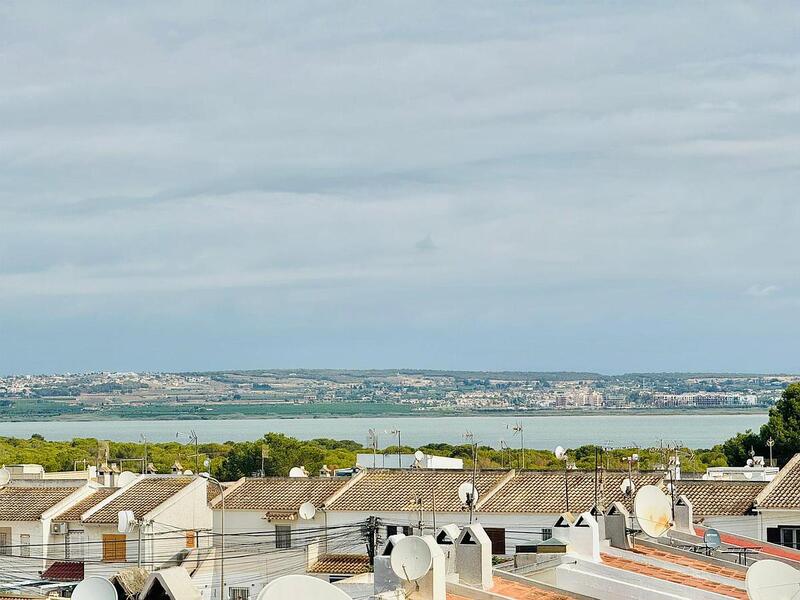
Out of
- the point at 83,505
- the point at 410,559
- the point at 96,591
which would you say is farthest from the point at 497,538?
the point at 96,591

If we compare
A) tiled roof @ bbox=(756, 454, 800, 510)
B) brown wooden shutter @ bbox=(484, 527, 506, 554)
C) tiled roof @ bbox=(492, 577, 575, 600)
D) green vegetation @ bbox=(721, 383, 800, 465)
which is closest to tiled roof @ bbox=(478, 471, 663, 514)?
brown wooden shutter @ bbox=(484, 527, 506, 554)

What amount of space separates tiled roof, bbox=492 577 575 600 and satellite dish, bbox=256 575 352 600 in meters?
6.71

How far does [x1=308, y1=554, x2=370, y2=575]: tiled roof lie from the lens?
3303cm

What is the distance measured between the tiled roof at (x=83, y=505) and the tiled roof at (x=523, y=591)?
2348cm

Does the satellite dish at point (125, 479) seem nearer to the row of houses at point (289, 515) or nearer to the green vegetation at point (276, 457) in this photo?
the row of houses at point (289, 515)

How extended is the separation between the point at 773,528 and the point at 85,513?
19070 mm

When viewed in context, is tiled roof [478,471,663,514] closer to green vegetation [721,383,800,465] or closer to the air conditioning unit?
the air conditioning unit

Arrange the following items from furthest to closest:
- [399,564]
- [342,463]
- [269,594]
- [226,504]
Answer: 1. [342,463]
2. [226,504]
3. [399,564]
4. [269,594]

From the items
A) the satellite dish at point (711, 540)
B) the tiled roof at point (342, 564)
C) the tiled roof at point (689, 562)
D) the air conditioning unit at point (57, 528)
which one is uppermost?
the satellite dish at point (711, 540)

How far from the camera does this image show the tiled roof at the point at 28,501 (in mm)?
40719

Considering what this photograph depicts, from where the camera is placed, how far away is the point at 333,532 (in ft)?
129

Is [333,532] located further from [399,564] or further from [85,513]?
[399,564]

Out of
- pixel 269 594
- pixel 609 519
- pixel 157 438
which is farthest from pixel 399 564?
pixel 157 438

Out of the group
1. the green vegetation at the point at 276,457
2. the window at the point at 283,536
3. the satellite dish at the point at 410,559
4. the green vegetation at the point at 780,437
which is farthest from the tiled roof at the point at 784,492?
the green vegetation at the point at 780,437
